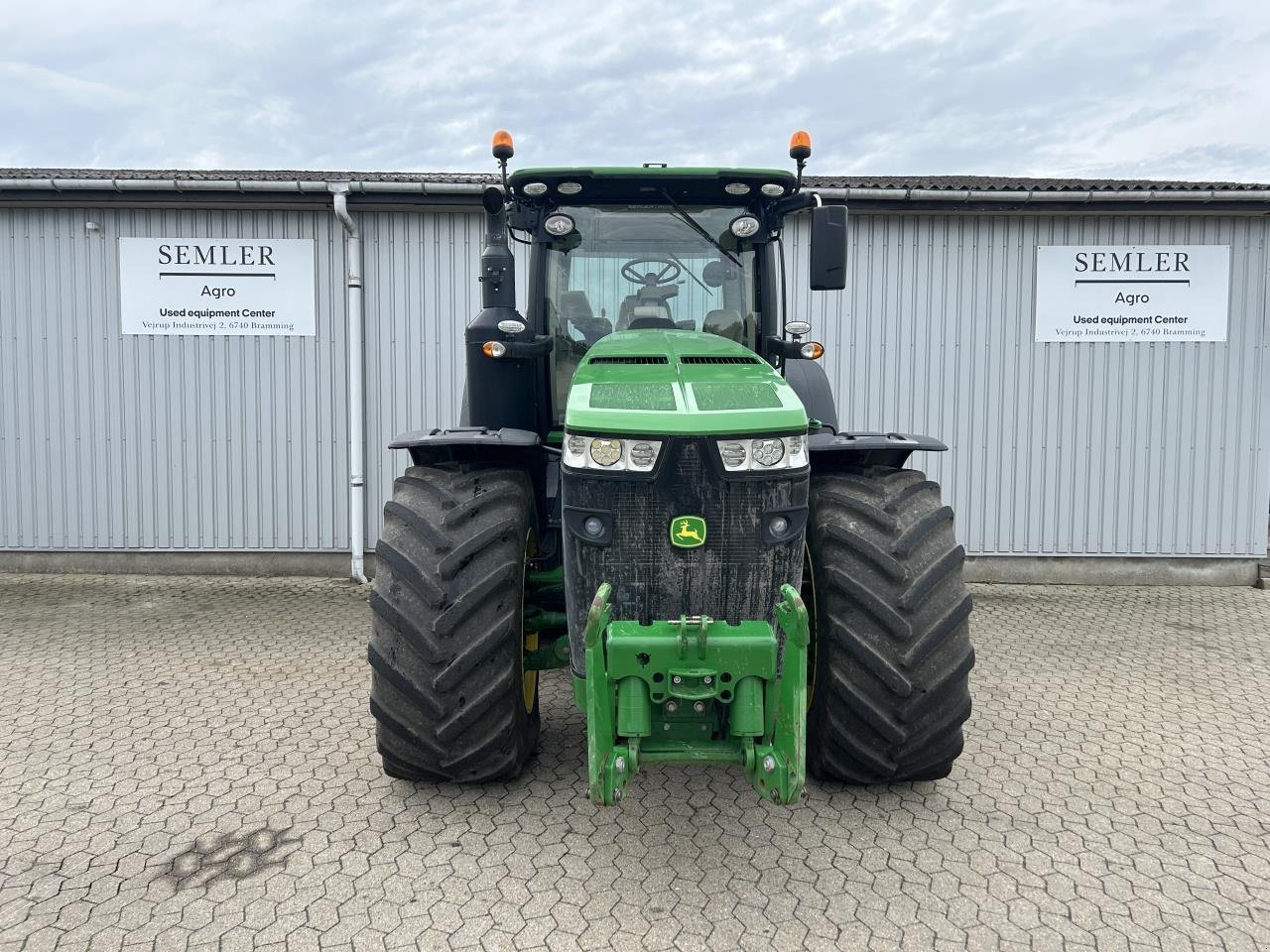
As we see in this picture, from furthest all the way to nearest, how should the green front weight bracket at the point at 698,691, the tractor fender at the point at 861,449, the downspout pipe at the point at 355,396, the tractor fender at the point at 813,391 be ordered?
the downspout pipe at the point at 355,396 → the tractor fender at the point at 813,391 → the tractor fender at the point at 861,449 → the green front weight bracket at the point at 698,691

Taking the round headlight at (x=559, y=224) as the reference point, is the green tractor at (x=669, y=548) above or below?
below

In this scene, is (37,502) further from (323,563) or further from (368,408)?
(368,408)

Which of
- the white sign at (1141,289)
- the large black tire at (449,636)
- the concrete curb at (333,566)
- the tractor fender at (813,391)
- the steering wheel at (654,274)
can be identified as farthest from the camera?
the concrete curb at (333,566)

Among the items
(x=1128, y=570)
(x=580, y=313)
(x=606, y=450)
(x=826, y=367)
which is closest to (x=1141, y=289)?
(x=1128, y=570)

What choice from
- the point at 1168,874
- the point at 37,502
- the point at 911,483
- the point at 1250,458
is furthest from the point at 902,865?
the point at 37,502

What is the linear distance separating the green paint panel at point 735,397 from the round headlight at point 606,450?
31cm

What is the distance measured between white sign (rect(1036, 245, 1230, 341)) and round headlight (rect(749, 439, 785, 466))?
232 inches

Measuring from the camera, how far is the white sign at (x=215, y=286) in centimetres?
→ 749

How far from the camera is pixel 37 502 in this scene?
761 centimetres

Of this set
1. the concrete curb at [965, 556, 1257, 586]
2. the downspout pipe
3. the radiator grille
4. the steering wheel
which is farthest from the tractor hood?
the concrete curb at [965, 556, 1257, 586]

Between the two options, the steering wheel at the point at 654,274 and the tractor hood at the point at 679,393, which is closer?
the tractor hood at the point at 679,393

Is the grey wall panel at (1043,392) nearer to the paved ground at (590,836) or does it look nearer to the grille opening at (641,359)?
the paved ground at (590,836)

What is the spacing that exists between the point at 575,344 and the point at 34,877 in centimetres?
286

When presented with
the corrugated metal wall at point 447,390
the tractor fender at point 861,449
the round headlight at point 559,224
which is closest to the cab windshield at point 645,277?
the round headlight at point 559,224
